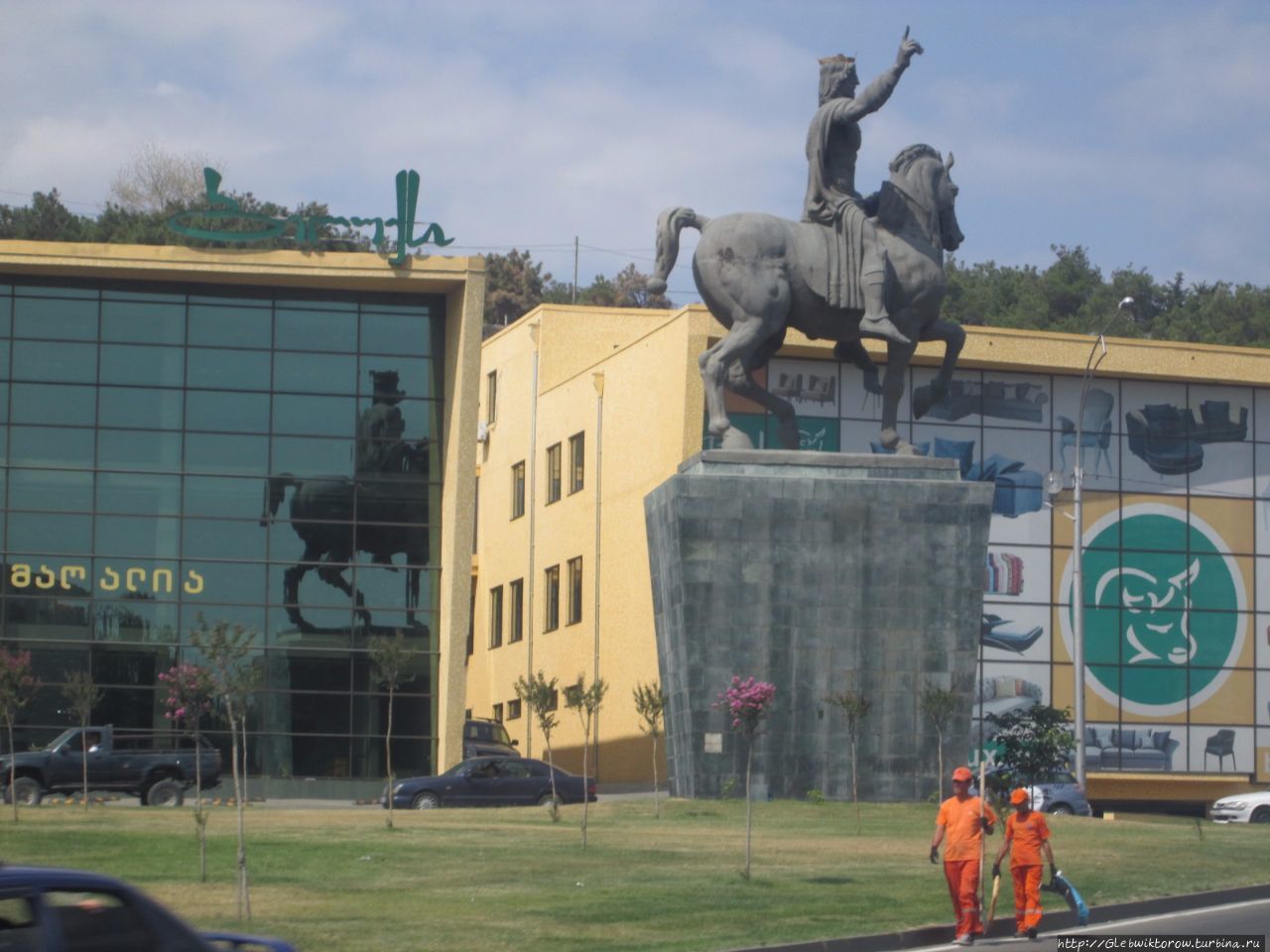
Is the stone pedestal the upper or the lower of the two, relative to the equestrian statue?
lower

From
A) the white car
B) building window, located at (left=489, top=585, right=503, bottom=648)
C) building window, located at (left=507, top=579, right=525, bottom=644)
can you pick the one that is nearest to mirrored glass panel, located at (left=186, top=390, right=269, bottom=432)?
building window, located at (left=507, top=579, right=525, bottom=644)

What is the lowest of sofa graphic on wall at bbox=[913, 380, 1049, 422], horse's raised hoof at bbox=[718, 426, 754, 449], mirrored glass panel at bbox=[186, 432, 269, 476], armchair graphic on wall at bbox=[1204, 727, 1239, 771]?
armchair graphic on wall at bbox=[1204, 727, 1239, 771]

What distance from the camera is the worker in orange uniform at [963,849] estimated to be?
17078 millimetres

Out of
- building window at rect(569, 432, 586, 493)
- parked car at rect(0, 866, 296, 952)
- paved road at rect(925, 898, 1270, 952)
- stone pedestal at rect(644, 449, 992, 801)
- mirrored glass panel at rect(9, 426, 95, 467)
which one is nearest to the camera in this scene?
parked car at rect(0, 866, 296, 952)

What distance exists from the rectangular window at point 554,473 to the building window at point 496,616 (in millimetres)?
5379

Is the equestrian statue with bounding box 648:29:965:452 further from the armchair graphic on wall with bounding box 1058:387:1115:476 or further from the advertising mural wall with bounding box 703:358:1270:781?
the armchair graphic on wall with bounding box 1058:387:1115:476

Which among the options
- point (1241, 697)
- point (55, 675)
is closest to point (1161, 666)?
point (1241, 697)

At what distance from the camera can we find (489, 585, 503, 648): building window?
64.2m

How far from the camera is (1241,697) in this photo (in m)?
55.1

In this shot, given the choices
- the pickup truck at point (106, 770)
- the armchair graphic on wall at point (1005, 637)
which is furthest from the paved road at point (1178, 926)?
the armchair graphic on wall at point (1005, 637)

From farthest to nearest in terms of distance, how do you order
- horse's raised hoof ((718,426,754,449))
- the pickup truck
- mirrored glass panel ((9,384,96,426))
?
mirrored glass panel ((9,384,96,426)), the pickup truck, horse's raised hoof ((718,426,754,449))

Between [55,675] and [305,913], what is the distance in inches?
1132

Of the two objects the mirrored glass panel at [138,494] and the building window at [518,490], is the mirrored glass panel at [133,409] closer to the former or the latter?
the mirrored glass panel at [138,494]

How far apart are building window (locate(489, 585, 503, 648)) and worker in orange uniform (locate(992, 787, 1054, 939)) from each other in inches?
1828
